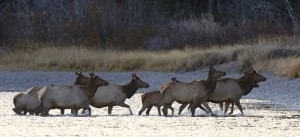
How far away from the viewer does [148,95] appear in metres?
25.3

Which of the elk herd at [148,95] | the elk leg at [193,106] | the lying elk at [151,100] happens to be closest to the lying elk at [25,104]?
the elk herd at [148,95]

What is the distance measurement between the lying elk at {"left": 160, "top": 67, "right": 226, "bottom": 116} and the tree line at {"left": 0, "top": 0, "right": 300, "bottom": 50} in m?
26.1

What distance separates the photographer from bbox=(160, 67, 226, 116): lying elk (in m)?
24.3

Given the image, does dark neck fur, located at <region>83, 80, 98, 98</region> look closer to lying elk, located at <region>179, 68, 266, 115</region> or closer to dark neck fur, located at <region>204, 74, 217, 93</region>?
lying elk, located at <region>179, 68, 266, 115</region>

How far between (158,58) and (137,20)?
11.7 meters

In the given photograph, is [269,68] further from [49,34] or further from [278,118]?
[49,34]

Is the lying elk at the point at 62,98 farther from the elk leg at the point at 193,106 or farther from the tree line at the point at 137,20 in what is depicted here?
the tree line at the point at 137,20

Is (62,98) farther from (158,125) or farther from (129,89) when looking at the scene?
(158,125)

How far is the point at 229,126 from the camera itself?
792 inches

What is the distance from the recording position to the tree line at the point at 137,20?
52.4 metres

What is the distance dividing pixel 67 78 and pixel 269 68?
31.3 feet

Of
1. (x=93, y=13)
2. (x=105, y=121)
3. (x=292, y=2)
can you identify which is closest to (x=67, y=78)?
(x=93, y=13)

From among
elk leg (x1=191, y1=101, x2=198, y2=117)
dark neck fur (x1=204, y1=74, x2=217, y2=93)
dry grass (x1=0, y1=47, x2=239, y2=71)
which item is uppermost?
dark neck fur (x1=204, y1=74, x2=217, y2=93)

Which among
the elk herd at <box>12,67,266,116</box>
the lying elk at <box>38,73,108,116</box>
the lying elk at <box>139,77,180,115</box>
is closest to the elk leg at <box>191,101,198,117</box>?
the elk herd at <box>12,67,266,116</box>
